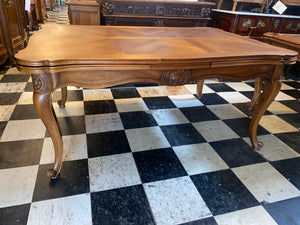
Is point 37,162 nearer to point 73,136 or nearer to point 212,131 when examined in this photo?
point 73,136

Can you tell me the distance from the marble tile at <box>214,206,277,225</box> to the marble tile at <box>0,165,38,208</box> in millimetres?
981

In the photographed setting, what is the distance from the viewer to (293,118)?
82.5 inches

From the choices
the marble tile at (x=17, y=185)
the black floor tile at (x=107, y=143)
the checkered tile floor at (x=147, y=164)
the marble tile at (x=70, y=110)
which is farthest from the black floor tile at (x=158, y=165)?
the marble tile at (x=70, y=110)

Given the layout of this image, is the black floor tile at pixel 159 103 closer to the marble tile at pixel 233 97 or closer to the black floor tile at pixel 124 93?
Answer: the black floor tile at pixel 124 93

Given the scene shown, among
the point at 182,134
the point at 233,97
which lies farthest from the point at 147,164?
the point at 233,97

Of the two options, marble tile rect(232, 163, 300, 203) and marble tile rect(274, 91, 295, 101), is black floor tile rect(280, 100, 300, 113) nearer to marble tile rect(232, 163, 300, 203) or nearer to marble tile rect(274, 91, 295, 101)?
marble tile rect(274, 91, 295, 101)

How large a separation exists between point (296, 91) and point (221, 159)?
1926 mm

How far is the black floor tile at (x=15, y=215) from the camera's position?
1.00 metres

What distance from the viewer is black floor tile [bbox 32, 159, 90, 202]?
1149 mm

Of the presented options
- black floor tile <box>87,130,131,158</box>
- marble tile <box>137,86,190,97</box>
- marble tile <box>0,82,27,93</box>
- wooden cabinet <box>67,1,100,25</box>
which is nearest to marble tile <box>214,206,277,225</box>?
black floor tile <box>87,130,131,158</box>

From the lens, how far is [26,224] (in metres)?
0.99

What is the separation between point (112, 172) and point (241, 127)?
1.18 meters

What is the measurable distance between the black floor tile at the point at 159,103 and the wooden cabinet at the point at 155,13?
107 centimetres

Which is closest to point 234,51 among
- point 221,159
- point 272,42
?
point 221,159
